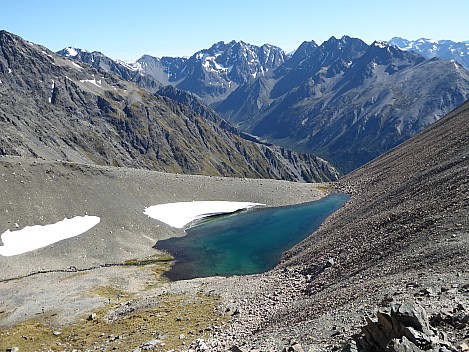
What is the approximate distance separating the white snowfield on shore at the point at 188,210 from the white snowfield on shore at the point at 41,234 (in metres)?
17.6

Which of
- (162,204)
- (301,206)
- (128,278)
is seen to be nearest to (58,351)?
(128,278)

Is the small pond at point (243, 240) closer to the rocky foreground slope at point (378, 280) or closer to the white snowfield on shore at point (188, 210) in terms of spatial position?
the white snowfield on shore at point (188, 210)

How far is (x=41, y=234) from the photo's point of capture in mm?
85125

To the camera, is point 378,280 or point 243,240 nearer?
point 378,280

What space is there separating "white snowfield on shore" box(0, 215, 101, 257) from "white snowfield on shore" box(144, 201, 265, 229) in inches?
693

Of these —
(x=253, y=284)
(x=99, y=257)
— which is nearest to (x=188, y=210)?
(x=99, y=257)

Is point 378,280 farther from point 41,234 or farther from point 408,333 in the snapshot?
point 41,234

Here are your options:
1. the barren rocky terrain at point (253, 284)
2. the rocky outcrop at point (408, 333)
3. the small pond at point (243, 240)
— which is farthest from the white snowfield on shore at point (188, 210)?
the rocky outcrop at point (408, 333)

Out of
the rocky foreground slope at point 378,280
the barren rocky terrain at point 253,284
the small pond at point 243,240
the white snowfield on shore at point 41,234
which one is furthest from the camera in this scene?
the white snowfield on shore at point 41,234

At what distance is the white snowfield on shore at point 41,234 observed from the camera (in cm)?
7994

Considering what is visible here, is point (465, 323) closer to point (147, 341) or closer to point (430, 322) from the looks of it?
point (430, 322)

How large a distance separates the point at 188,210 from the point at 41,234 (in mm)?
39682

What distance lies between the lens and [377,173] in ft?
409

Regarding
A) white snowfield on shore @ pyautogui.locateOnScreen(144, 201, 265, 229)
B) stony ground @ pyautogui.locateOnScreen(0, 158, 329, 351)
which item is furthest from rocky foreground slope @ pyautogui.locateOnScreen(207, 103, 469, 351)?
white snowfield on shore @ pyautogui.locateOnScreen(144, 201, 265, 229)
